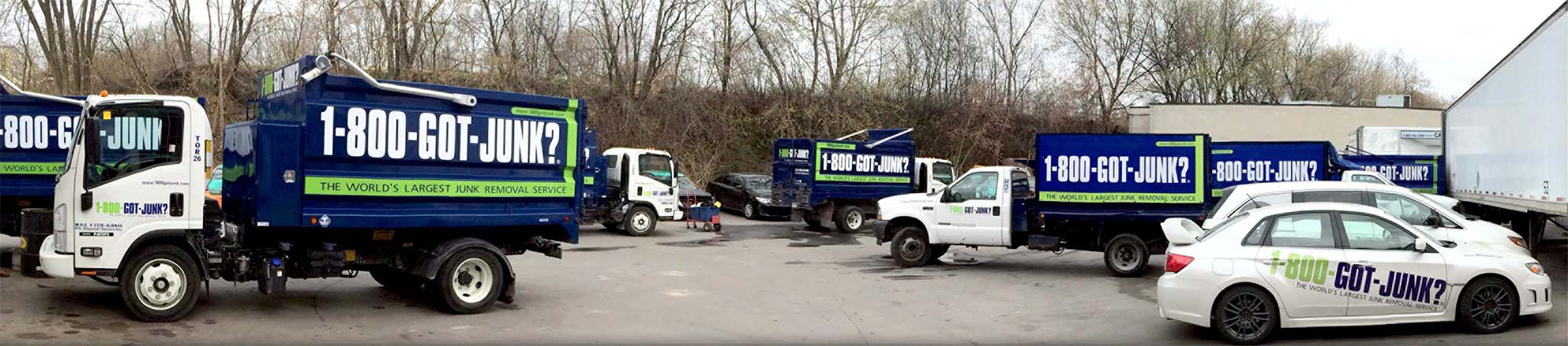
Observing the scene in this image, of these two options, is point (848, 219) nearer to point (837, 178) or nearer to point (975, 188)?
point (837, 178)

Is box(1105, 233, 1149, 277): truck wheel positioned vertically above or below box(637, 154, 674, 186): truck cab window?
below

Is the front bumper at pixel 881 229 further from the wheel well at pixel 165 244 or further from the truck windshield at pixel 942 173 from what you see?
the truck windshield at pixel 942 173

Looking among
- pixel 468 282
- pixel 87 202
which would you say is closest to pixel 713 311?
pixel 468 282

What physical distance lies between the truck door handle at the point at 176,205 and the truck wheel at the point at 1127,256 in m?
10.8

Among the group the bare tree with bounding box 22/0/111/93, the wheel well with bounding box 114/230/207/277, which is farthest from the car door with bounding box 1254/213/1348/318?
the bare tree with bounding box 22/0/111/93

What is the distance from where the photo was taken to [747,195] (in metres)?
28.4

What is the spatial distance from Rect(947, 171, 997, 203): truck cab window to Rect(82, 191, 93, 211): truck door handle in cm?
1048

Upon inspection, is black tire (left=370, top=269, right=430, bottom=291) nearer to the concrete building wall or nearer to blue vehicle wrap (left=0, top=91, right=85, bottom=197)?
blue vehicle wrap (left=0, top=91, right=85, bottom=197)

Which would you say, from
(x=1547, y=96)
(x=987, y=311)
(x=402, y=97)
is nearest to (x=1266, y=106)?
(x=1547, y=96)

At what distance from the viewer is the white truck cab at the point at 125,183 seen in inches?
350

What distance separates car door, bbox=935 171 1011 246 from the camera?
15.2 m

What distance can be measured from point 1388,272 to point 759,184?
21.1 m

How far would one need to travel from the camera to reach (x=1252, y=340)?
863cm

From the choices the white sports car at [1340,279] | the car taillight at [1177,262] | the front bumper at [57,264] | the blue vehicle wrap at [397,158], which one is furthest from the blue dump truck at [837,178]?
the front bumper at [57,264]
